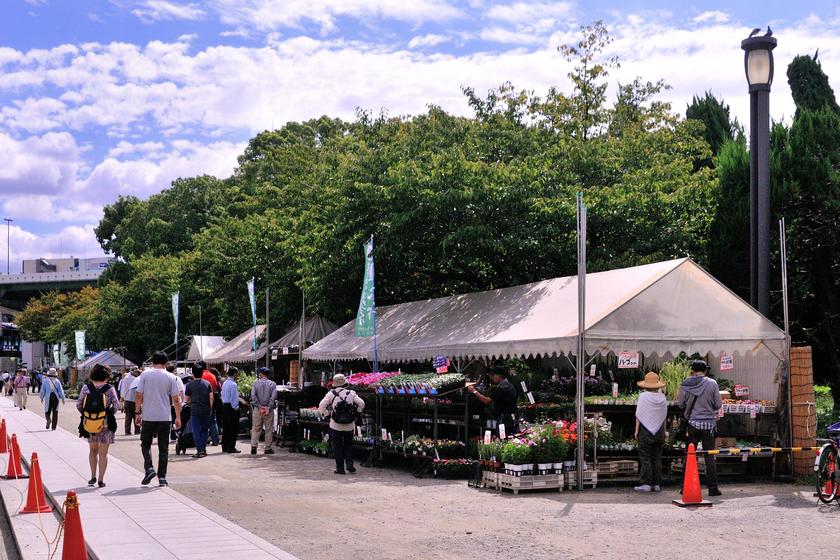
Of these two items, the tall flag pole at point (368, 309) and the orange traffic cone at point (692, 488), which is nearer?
the orange traffic cone at point (692, 488)

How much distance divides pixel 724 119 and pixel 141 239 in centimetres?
4796

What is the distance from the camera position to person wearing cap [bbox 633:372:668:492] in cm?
1332

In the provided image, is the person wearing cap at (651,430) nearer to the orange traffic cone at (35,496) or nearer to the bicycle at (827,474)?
the bicycle at (827,474)

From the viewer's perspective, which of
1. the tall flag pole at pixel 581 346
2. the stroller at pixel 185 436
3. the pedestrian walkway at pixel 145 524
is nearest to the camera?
the pedestrian walkway at pixel 145 524

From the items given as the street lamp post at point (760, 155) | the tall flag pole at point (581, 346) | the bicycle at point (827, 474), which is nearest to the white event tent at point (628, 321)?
the tall flag pole at point (581, 346)

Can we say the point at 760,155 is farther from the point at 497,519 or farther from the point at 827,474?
the point at 497,519

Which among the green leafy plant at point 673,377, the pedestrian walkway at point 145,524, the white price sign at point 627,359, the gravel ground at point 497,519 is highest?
the white price sign at point 627,359

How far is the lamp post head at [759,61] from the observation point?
1678 centimetres

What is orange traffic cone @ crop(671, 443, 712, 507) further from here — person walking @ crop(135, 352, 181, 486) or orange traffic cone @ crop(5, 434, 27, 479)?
orange traffic cone @ crop(5, 434, 27, 479)

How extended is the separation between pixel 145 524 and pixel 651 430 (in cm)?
703

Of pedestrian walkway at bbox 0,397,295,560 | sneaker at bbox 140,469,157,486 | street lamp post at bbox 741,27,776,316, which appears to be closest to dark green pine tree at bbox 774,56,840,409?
street lamp post at bbox 741,27,776,316

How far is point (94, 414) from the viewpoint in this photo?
504 inches

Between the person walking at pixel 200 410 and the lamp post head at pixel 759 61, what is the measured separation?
40.1 ft

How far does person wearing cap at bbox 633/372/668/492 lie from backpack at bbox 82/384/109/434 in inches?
293
